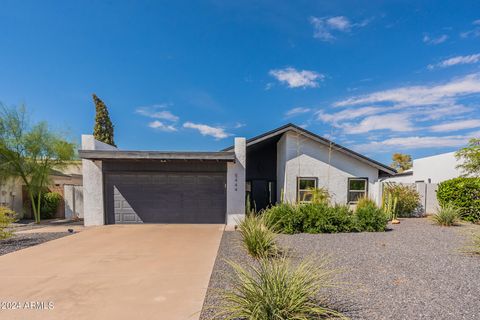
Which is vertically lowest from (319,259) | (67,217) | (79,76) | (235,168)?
(67,217)

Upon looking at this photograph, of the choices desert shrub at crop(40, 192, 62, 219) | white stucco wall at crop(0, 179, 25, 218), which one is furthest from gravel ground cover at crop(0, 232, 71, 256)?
white stucco wall at crop(0, 179, 25, 218)

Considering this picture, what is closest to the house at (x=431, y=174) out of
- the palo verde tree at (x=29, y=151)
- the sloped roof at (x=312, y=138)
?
the sloped roof at (x=312, y=138)

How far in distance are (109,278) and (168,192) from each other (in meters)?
6.33

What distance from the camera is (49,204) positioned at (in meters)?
12.9

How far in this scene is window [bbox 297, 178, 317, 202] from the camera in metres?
12.0

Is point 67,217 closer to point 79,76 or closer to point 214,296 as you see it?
point 79,76

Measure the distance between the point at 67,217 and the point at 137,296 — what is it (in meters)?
12.3

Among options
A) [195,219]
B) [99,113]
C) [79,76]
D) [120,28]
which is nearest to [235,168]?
[195,219]

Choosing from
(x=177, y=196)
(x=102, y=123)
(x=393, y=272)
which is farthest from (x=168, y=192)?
(x=102, y=123)

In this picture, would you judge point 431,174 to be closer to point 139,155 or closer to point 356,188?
point 356,188

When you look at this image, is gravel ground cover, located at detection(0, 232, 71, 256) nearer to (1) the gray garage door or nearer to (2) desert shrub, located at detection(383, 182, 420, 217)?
(1) the gray garage door

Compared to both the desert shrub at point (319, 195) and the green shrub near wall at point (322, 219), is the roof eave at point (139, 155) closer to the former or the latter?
the green shrub near wall at point (322, 219)

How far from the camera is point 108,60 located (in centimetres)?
1129

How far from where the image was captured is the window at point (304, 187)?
1197 cm
